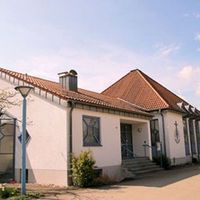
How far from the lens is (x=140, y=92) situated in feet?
89.8

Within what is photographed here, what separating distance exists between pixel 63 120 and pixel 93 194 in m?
4.07

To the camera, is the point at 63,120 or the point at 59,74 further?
the point at 59,74

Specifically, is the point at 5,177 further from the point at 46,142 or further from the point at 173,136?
the point at 173,136

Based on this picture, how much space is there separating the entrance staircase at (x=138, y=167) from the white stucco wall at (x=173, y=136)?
3302 mm

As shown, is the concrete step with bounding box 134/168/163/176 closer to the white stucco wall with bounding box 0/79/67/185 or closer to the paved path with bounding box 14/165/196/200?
the paved path with bounding box 14/165/196/200

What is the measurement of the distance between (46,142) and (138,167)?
6.66 m

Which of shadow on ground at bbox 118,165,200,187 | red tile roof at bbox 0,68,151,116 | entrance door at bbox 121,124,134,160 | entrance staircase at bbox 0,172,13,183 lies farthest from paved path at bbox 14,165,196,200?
entrance door at bbox 121,124,134,160

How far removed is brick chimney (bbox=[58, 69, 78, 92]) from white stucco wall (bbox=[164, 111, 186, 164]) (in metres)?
8.35

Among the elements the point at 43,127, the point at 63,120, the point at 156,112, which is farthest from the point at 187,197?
the point at 156,112

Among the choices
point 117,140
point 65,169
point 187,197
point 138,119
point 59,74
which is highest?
point 59,74

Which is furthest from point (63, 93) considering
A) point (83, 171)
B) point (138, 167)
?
point (138, 167)

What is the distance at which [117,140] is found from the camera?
17.8 m

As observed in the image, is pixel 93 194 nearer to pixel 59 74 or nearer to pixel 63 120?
pixel 63 120

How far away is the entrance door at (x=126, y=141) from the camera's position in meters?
21.8
